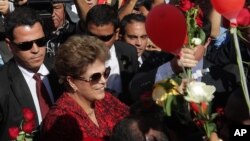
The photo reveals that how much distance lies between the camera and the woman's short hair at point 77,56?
2938mm

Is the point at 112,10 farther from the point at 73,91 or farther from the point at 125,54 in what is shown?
the point at 73,91

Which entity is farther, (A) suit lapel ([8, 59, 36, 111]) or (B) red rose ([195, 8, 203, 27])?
(A) suit lapel ([8, 59, 36, 111])

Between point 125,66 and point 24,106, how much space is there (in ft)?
3.19

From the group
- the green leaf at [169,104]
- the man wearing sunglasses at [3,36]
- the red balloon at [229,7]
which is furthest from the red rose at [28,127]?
the man wearing sunglasses at [3,36]

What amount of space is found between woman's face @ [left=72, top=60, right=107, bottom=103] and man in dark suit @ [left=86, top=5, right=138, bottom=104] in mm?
837

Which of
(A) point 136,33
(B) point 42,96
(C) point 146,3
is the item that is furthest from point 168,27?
Answer: (C) point 146,3

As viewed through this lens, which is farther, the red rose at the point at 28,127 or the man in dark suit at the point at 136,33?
the man in dark suit at the point at 136,33

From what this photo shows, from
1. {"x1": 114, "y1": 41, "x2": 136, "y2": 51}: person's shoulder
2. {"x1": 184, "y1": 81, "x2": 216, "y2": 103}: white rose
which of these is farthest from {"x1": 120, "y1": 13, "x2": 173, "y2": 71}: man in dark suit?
{"x1": 184, "y1": 81, "x2": 216, "y2": 103}: white rose

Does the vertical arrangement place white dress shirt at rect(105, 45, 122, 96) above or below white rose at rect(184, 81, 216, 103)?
below

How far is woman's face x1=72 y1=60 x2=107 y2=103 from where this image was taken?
2945 mm

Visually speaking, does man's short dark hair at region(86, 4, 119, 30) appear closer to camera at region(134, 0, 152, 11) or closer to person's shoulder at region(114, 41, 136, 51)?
person's shoulder at region(114, 41, 136, 51)

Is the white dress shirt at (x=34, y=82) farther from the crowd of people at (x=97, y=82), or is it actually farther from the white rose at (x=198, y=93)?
the white rose at (x=198, y=93)

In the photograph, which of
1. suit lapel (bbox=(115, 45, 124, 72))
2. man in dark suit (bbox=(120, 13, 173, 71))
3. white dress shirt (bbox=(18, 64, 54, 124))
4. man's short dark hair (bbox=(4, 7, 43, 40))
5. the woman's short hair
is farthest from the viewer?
man in dark suit (bbox=(120, 13, 173, 71))

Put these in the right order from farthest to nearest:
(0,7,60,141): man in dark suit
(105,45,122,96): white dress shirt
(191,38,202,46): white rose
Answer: (105,45,122,96): white dress shirt, (0,7,60,141): man in dark suit, (191,38,202,46): white rose
